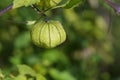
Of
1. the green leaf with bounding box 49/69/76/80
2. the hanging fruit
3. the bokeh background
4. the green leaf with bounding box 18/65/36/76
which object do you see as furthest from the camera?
the bokeh background

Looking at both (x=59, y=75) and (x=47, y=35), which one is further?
(x=59, y=75)

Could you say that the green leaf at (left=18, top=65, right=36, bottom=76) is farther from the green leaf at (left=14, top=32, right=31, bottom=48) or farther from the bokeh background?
the green leaf at (left=14, top=32, right=31, bottom=48)

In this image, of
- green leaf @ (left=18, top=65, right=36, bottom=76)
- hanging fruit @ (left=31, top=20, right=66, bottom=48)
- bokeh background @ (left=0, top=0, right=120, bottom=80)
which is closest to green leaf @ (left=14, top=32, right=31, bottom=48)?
bokeh background @ (left=0, top=0, right=120, bottom=80)

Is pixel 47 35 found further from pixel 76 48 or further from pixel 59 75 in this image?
pixel 76 48

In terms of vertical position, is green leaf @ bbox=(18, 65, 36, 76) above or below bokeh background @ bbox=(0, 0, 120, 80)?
below

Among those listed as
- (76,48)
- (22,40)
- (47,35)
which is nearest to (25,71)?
(47,35)

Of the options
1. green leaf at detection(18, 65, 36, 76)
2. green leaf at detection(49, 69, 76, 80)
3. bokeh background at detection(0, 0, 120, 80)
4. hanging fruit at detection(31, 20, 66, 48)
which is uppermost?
bokeh background at detection(0, 0, 120, 80)

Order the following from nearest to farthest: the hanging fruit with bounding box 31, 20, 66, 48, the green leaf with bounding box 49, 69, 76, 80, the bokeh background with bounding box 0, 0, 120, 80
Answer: the hanging fruit with bounding box 31, 20, 66, 48 → the green leaf with bounding box 49, 69, 76, 80 → the bokeh background with bounding box 0, 0, 120, 80

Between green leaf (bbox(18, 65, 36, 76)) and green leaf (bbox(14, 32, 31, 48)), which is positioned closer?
green leaf (bbox(18, 65, 36, 76))
